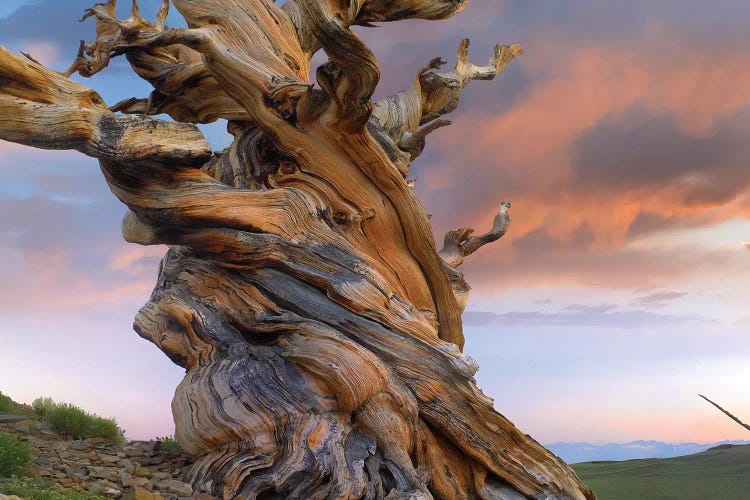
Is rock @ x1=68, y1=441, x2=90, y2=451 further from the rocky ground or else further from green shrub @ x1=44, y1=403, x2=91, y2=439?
green shrub @ x1=44, y1=403, x2=91, y2=439

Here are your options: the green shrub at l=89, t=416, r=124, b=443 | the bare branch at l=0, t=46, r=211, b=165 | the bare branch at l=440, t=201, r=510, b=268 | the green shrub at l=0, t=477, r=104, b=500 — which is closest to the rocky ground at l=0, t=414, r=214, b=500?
the green shrub at l=0, t=477, r=104, b=500

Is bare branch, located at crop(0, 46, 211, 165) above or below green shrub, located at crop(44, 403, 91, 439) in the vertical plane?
above

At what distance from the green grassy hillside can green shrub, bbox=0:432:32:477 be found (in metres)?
10.7

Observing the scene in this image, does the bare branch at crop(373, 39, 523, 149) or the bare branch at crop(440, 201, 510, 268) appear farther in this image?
the bare branch at crop(440, 201, 510, 268)

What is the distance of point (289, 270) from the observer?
365 inches

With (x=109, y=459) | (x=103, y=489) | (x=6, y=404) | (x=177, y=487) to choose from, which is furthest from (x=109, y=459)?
(x=6, y=404)

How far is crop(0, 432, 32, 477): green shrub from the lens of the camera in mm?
7484

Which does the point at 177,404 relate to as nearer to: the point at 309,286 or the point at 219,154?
the point at 309,286

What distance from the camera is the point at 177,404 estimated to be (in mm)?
8875

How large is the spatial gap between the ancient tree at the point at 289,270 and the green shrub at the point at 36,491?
1.42 metres

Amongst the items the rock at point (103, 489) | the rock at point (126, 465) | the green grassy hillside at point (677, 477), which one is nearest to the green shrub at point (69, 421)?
the rock at point (126, 465)

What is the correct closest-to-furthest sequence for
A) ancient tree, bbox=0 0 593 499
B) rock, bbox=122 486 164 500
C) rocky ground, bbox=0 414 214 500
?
rock, bbox=122 486 164 500 < rocky ground, bbox=0 414 214 500 < ancient tree, bbox=0 0 593 499

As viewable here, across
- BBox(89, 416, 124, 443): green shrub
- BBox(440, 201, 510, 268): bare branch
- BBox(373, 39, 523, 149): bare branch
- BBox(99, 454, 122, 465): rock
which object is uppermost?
BBox(373, 39, 523, 149): bare branch

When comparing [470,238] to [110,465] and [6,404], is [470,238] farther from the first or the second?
[6,404]
